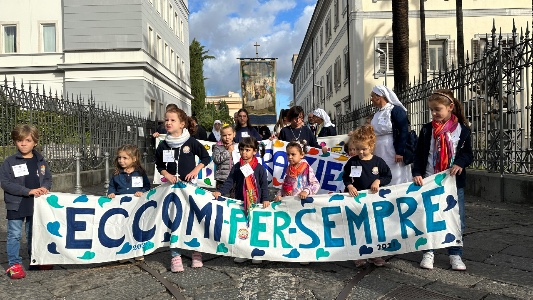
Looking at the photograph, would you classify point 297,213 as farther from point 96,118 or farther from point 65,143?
point 96,118

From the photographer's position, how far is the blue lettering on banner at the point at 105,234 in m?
5.10

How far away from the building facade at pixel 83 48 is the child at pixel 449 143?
985 inches

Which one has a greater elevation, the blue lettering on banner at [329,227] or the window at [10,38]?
the window at [10,38]

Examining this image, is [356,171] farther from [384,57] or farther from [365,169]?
[384,57]

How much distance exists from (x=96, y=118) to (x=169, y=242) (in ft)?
33.6

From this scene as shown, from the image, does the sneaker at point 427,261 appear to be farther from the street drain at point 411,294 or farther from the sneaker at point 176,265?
the sneaker at point 176,265

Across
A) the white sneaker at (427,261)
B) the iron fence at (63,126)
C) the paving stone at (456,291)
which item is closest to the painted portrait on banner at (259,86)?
the iron fence at (63,126)

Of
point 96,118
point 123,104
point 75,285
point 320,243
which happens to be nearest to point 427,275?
point 320,243

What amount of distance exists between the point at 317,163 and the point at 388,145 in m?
3.02

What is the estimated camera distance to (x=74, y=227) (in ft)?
16.8

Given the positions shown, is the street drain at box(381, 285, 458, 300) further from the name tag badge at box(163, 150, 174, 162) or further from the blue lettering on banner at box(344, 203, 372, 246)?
the name tag badge at box(163, 150, 174, 162)

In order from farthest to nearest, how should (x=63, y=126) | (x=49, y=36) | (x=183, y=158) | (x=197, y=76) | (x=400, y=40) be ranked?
(x=197, y=76) → (x=49, y=36) → (x=400, y=40) → (x=63, y=126) → (x=183, y=158)

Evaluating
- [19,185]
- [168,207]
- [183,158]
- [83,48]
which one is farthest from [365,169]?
[83,48]

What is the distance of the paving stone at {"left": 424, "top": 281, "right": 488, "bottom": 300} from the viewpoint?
3.96 meters
